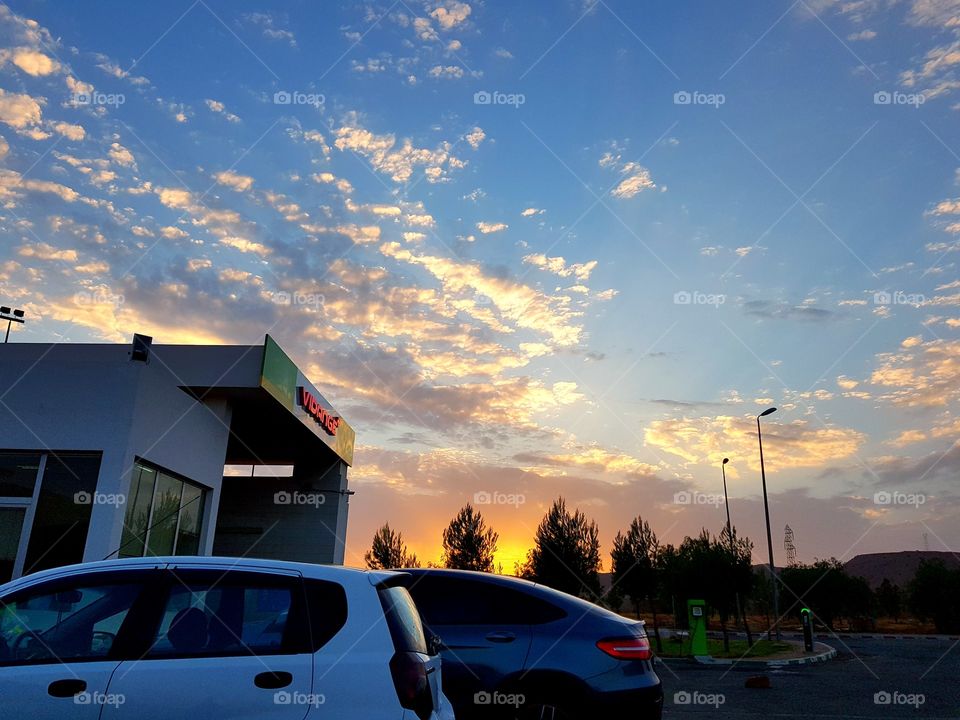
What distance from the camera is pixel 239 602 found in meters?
3.98

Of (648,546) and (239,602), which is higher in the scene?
(648,546)

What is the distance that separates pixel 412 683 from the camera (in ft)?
12.5

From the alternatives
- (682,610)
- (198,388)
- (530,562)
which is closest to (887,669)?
(682,610)

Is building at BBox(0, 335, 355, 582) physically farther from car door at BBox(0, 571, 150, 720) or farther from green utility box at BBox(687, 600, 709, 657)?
green utility box at BBox(687, 600, 709, 657)

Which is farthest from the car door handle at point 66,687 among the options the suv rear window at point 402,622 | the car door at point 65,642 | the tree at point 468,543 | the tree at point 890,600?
the tree at point 890,600

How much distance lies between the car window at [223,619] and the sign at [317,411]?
1571 centimetres

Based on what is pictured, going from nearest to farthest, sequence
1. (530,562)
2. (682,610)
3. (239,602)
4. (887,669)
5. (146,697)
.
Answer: (146,697)
(239,602)
(887,669)
(682,610)
(530,562)

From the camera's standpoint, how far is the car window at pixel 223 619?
3.85 m

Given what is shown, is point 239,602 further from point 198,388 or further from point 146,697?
point 198,388

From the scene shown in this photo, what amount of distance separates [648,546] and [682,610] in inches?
128

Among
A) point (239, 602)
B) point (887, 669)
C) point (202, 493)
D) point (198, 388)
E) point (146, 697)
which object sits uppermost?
→ point (198, 388)

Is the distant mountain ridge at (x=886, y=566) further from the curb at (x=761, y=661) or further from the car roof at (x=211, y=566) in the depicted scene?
the car roof at (x=211, y=566)

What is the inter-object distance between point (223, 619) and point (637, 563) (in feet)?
103

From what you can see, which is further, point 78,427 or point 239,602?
point 78,427
